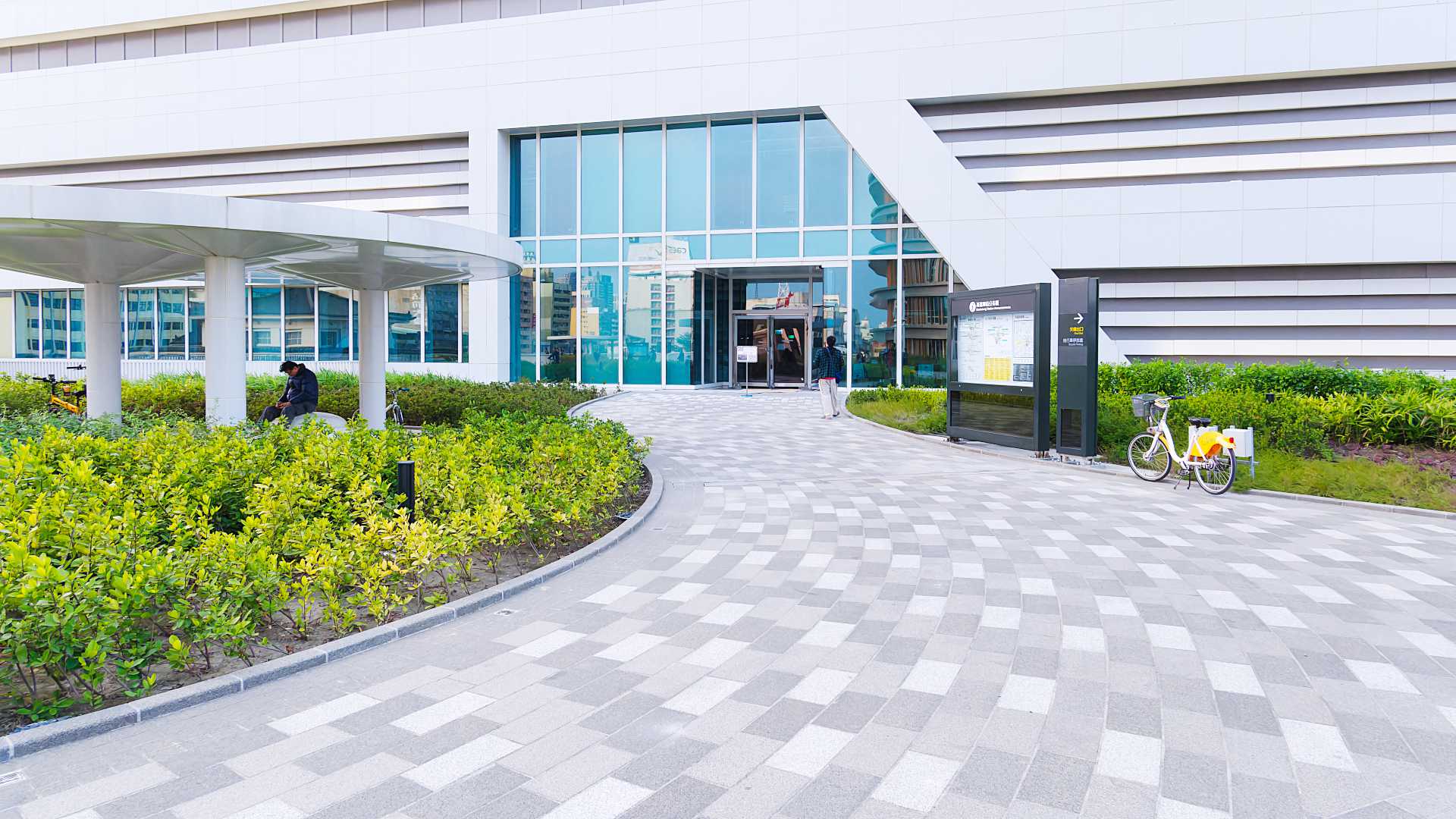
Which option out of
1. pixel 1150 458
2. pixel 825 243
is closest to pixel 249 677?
pixel 1150 458

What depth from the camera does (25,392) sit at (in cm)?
1673

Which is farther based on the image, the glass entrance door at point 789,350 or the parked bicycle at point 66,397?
the glass entrance door at point 789,350

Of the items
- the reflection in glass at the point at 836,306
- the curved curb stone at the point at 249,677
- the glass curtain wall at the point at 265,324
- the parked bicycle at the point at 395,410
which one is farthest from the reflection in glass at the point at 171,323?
the curved curb stone at the point at 249,677

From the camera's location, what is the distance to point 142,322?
96.7ft

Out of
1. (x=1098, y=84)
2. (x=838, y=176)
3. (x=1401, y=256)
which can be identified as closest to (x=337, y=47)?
(x=838, y=176)

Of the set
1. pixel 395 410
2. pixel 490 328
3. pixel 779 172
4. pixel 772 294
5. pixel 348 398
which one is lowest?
pixel 395 410

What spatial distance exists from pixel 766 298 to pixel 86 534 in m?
22.0

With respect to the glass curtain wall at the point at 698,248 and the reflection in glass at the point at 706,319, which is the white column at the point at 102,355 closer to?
the glass curtain wall at the point at 698,248

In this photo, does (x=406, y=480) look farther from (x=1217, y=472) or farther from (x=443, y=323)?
(x=443, y=323)

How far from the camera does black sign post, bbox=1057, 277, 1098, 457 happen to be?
12.0 meters

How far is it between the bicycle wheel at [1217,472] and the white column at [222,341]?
12374 millimetres

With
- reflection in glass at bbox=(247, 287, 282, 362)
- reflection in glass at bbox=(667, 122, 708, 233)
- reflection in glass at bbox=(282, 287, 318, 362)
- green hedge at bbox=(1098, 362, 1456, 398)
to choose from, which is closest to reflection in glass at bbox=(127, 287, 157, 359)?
reflection in glass at bbox=(247, 287, 282, 362)

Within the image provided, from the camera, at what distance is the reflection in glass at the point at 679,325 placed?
2411 centimetres

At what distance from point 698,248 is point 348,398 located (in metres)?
10.8
